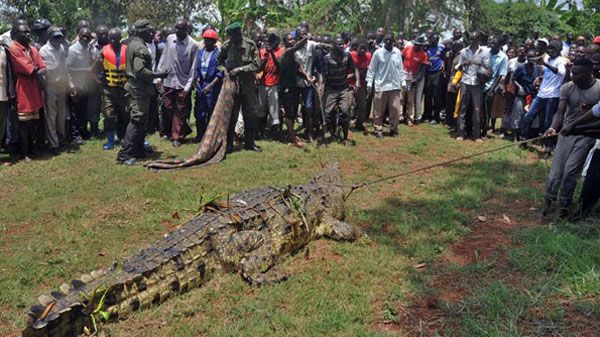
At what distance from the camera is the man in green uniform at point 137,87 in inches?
316

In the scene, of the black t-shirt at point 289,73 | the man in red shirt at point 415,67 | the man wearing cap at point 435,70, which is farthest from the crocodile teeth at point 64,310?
the man wearing cap at point 435,70

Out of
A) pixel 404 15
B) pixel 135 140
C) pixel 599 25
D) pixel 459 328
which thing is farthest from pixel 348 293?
pixel 599 25

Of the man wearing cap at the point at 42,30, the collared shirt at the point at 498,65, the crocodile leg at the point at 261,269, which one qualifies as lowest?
the crocodile leg at the point at 261,269

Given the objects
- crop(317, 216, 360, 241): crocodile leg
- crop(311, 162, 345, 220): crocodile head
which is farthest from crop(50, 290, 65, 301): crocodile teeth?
crop(311, 162, 345, 220): crocodile head

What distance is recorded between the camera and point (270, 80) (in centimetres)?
1005

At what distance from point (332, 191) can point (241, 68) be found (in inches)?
138

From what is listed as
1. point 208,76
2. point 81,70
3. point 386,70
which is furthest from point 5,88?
point 386,70

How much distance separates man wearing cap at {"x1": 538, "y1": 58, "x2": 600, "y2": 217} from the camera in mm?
5855

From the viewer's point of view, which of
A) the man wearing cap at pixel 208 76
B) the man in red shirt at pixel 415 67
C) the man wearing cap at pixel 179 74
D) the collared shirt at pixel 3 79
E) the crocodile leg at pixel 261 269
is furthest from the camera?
the man in red shirt at pixel 415 67

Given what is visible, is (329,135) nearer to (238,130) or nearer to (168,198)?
(238,130)

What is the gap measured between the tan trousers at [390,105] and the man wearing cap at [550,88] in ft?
8.60

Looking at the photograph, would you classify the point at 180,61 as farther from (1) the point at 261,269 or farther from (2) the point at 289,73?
(1) the point at 261,269

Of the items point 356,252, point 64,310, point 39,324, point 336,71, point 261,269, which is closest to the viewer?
point 39,324

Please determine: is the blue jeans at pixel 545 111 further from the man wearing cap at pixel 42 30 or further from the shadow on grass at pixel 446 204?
the man wearing cap at pixel 42 30
